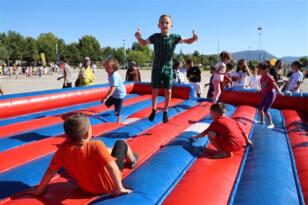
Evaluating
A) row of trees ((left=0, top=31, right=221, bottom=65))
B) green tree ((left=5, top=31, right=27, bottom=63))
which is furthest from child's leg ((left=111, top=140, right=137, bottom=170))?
green tree ((left=5, top=31, right=27, bottom=63))

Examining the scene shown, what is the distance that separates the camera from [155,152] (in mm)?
3016

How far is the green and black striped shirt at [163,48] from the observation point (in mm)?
3928

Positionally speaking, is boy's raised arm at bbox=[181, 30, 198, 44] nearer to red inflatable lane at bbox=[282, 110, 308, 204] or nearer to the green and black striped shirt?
the green and black striped shirt

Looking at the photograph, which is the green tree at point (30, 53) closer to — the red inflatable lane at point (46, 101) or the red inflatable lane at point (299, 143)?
the red inflatable lane at point (46, 101)

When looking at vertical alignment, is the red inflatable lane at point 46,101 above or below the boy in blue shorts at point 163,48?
below

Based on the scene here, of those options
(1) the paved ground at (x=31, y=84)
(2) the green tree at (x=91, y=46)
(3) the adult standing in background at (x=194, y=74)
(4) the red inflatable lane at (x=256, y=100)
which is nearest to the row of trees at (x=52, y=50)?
(2) the green tree at (x=91, y=46)

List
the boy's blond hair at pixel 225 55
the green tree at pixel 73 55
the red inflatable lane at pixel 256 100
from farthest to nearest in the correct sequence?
the green tree at pixel 73 55, the red inflatable lane at pixel 256 100, the boy's blond hair at pixel 225 55

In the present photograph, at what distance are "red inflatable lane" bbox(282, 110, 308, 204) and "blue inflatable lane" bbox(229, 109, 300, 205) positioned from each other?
7 cm

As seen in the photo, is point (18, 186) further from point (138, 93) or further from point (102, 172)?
point (138, 93)

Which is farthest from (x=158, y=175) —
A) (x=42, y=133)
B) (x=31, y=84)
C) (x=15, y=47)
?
(x=15, y=47)

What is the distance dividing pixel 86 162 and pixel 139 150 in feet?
3.38

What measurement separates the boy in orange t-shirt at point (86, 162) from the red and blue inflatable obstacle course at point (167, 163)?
8cm

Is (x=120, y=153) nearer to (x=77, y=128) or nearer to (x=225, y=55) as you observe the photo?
(x=77, y=128)

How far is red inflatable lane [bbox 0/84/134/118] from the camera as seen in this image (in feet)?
15.3
